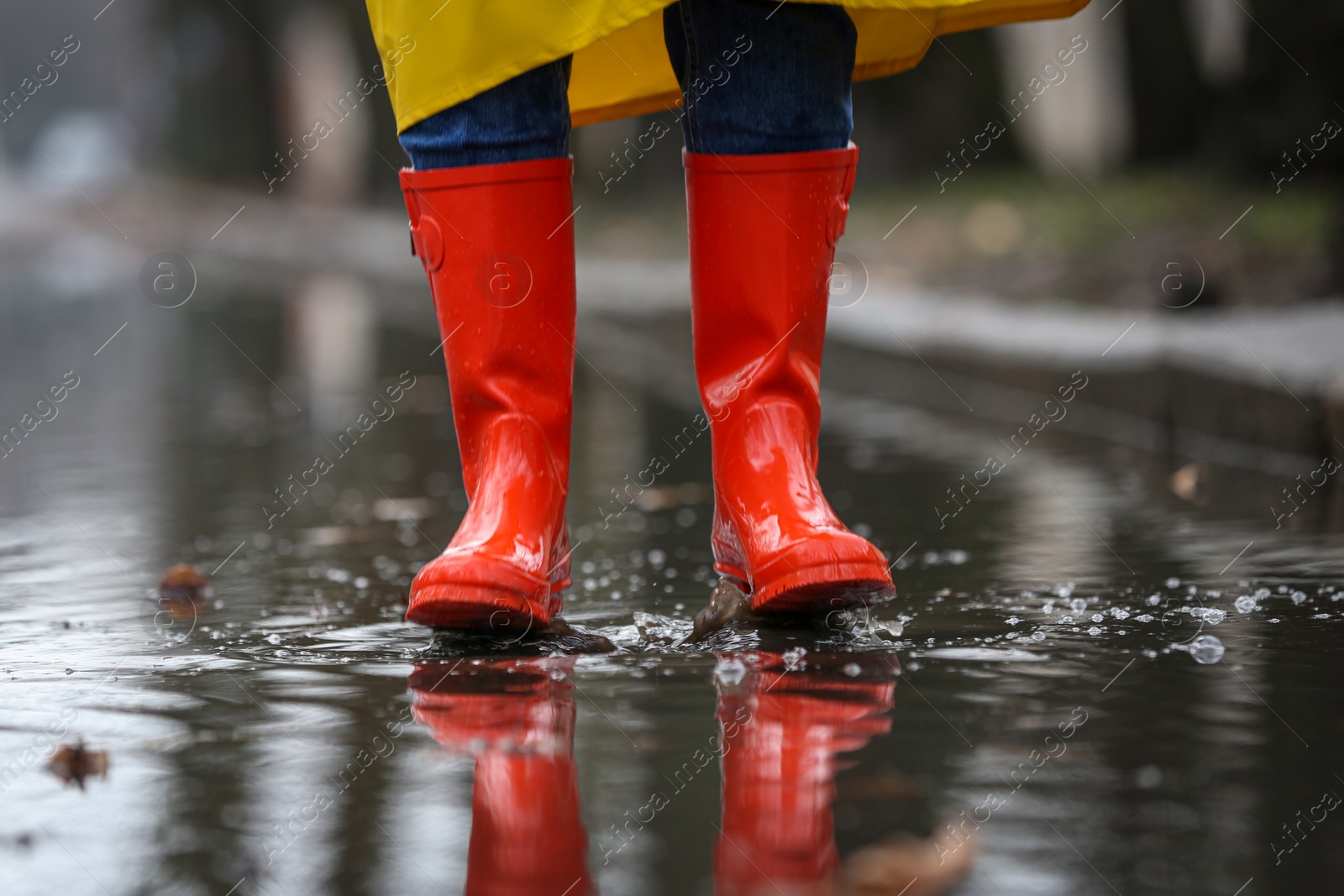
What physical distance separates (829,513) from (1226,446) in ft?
6.45

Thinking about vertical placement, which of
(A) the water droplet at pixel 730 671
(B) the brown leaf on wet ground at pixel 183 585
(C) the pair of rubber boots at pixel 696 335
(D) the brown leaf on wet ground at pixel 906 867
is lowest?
(D) the brown leaf on wet ground at pixel 906 867

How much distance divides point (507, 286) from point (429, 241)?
0.13 m

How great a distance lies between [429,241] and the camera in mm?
2271

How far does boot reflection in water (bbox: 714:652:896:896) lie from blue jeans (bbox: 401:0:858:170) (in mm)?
652

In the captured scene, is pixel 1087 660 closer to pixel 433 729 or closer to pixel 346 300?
pixel 433 729

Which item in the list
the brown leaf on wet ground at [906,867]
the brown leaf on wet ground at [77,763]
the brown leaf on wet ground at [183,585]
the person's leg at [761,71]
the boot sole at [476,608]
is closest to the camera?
the brown leaf on wet ground at [906,867]

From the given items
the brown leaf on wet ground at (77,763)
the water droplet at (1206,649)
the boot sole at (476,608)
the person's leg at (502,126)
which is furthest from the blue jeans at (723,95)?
the brown leaf on wet ground at (77,763)

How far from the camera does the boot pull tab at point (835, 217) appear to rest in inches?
90.7

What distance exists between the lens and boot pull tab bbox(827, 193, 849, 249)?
230 cm

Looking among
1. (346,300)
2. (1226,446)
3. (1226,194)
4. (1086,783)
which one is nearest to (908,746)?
(1086,783)

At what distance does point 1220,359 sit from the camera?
3.97 meters

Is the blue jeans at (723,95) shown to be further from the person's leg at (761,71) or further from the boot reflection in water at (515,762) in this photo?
the boot reflection in water at (515,762)

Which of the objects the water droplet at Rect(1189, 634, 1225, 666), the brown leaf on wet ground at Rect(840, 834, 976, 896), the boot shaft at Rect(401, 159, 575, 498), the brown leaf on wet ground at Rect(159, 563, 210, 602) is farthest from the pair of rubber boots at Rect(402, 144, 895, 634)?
the brown leaf on wet ground at Rect(840, 834, 976, 896)

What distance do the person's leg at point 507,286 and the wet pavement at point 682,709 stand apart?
0.53ft
